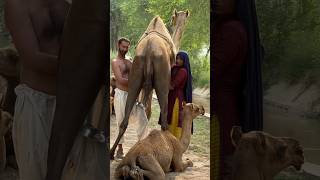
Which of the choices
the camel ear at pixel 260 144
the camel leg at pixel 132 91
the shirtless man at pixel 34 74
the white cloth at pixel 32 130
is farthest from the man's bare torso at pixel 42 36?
the camel ear at pixel 260 144

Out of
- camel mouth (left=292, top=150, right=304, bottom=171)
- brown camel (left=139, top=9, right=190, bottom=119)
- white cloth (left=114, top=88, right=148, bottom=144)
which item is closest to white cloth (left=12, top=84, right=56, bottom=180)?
white cloth (left=114, top=88, right=148, bottom=144)

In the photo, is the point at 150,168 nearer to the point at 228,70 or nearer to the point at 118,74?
the point at 118,74

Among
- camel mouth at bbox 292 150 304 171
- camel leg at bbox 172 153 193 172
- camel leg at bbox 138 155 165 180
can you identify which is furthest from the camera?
camel leg at bbox 172 153 193 172

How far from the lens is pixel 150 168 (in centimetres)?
397

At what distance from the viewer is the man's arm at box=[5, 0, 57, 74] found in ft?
13.1

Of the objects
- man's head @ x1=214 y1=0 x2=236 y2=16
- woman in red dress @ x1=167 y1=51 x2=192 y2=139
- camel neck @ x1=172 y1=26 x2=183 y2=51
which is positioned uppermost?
man's head @ x1=214 y1=0 x2=236 y2=16

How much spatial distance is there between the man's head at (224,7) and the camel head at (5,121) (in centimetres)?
176

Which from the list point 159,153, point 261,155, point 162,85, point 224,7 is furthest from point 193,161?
point 224,7

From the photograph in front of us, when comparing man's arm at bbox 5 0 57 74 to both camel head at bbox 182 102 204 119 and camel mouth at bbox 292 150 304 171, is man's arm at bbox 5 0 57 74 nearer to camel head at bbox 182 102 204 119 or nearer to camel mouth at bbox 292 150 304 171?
camel head at bbox 182 102 204 119

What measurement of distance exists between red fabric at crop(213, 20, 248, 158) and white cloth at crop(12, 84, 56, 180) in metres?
1.25

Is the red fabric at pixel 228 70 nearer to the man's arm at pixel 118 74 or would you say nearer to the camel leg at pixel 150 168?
the camel leg at pixel 150 168

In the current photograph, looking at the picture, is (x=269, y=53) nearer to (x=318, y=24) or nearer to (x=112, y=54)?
(x=318, y=24)

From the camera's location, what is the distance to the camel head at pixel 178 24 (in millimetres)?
4074

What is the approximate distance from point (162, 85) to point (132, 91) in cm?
23
